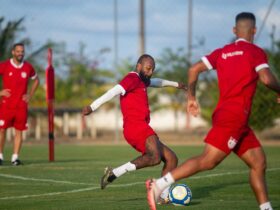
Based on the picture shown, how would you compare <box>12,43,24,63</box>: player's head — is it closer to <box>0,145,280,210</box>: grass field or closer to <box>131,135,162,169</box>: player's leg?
<box>0,145,280,210</box>: grass field

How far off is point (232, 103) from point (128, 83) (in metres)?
3.18

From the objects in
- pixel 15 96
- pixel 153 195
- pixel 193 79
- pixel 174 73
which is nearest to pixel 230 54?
pixel 193 79

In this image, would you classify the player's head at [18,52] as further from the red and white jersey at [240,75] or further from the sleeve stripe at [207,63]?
the red and white jersey at [240,75]

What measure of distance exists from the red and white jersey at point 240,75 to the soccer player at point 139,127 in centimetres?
292

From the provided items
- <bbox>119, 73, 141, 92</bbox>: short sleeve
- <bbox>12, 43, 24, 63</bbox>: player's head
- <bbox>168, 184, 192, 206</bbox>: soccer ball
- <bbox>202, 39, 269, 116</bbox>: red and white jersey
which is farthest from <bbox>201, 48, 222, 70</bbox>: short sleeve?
<bbox>12, 43, 24, 63</bbox>: player's head

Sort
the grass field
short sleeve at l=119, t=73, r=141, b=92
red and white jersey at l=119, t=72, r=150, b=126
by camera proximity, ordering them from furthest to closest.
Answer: red and white jersey at l=119, t=72, r=150, b=126
short sleeve at l=119, t=73, r=141, b=92
the grass field

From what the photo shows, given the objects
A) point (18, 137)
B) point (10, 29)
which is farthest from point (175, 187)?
point (10, 29)

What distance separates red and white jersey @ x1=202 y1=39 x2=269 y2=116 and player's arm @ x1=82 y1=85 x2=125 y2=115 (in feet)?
9.38

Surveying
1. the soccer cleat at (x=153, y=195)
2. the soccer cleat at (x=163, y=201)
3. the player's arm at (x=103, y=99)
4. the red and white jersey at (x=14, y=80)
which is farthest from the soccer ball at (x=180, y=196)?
the red and white jersey at (x=14, y=80)

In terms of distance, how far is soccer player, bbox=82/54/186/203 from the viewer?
1159 centimetres

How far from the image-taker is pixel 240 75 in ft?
28.6

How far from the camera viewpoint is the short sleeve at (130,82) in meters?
11.6

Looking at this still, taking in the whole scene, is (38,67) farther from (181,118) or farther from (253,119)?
(181,118)

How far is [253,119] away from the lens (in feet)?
113
